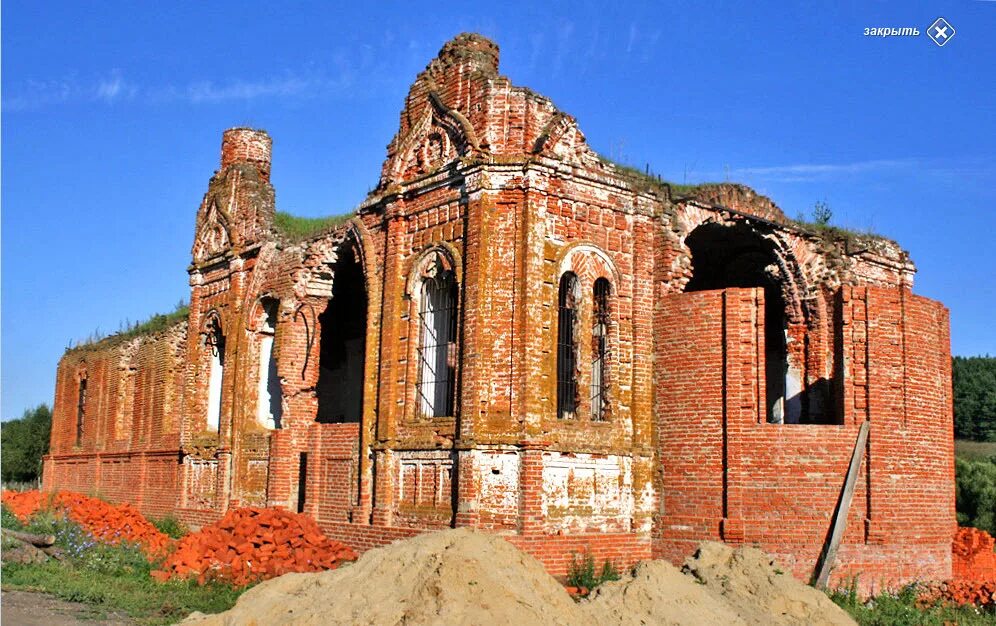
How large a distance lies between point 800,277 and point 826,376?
1689 millimetres

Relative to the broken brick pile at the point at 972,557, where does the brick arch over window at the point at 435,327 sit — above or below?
above

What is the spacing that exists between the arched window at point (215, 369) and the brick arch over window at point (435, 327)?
23.1ft

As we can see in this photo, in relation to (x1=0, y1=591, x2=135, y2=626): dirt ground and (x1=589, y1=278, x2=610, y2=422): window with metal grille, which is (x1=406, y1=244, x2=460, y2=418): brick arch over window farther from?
(x1=0, y1=591, x2=135, y2=626): dirt ground

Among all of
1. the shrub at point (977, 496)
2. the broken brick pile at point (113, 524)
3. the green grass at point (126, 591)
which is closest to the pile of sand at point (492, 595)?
the green grass at point (126, 591)

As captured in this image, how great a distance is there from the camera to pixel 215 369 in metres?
21.0

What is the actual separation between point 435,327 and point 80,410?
1832 cm

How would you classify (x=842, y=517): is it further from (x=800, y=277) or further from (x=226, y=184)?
(x=226, y=184)

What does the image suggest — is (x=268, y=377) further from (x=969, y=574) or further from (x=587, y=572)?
(x=969, y=574)

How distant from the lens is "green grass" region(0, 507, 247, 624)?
37.4ft

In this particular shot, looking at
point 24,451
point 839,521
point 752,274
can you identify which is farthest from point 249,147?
point 24,451

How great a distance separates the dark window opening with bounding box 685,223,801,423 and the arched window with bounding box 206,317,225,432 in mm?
9767

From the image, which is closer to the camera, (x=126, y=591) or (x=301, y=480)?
(x=126, y=591)

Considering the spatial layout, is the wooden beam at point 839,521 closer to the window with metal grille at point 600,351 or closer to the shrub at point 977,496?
the window with metal grille at point 600,351

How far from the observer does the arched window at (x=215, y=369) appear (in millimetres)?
20594
